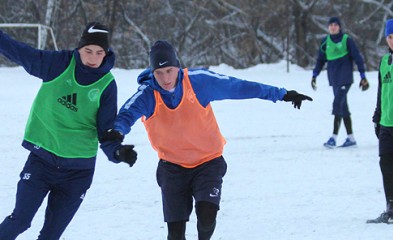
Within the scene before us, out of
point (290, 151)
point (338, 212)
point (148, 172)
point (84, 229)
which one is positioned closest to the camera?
point (84, 229)

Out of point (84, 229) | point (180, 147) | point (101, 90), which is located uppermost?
point (101, 90)

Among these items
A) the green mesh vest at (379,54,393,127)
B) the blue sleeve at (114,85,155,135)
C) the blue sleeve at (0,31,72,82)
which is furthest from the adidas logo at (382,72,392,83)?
the blue sleeve at (0,31,72,82)

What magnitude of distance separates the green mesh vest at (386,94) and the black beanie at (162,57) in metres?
2.20

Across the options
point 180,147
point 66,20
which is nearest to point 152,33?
point 66,20

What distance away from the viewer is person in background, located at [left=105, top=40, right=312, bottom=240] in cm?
478

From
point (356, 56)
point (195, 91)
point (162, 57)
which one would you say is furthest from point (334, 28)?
point (162, 57)

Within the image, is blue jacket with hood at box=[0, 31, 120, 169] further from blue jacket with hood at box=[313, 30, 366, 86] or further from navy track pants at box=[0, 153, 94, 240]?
blue jacket with hood at box=[313, 30, 366, 86]

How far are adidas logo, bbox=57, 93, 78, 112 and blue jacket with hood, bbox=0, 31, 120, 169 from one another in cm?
11

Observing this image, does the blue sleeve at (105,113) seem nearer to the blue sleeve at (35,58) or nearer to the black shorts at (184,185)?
the blue sleeve at (35,58)

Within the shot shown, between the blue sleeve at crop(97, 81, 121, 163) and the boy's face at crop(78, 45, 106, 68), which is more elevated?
the boy's face at crop(78, 45, 106, 68)

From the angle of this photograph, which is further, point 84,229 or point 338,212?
point 338,212

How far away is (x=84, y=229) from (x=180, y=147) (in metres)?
1.86

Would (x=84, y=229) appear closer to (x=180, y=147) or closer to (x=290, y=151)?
(x=180, y=147)

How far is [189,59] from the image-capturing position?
1125 inches
